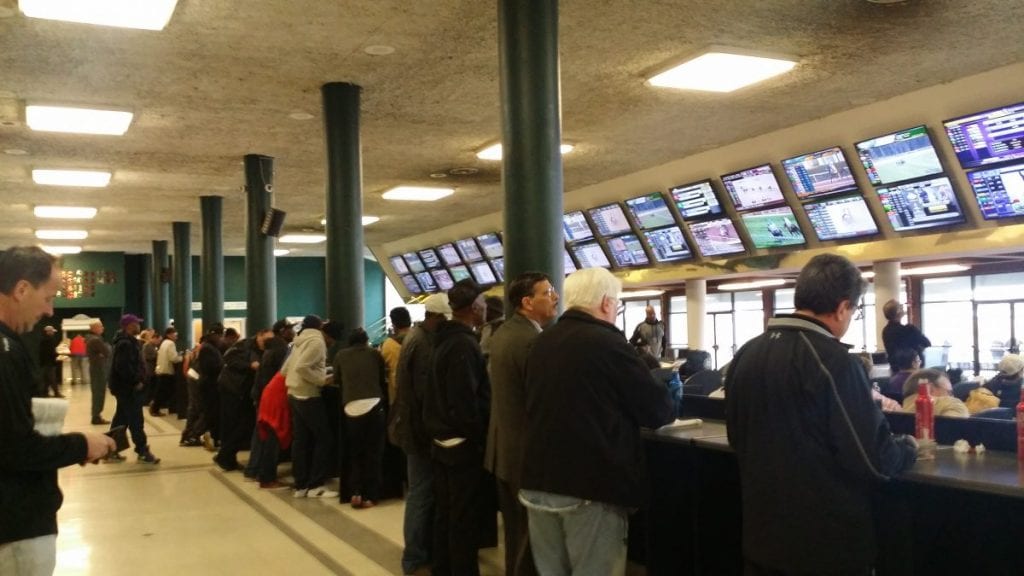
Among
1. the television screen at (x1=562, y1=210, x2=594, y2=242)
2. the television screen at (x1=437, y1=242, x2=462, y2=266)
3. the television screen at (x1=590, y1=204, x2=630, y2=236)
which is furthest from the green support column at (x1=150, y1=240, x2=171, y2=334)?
the television screen at (x1=590, y1=204, x2=630, y2=236)

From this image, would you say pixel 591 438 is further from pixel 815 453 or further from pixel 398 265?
pixel 398 265

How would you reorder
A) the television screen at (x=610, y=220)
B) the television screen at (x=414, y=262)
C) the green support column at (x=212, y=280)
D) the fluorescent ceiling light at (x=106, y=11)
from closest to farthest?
1. the fluorescent ceiling light at (x=106, y=11)
2. the green support column at (x=212, y=280)
3. the television screen at (x=610, y=220)
4. the television screen at (x=414, y=262)

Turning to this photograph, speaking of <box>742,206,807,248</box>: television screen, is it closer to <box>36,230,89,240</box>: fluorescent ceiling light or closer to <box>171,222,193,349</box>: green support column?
<box>171,222,193,349</box>: green support column

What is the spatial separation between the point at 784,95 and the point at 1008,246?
261 cm

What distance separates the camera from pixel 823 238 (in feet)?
34.9

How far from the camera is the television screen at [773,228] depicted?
10867 millimetres

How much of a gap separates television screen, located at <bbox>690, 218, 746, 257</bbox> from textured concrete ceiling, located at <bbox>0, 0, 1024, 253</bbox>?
41.7 inches

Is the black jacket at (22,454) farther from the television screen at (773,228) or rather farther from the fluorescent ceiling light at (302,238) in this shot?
the fluorescent ceiling light at (302,238)

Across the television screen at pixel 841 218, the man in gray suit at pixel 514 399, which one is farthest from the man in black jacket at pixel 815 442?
the television screen at pixel 841 218

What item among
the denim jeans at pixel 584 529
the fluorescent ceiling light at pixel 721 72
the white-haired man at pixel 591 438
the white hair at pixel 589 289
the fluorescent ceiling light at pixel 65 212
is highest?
the fluorescent ceiling light at pixel 721 72

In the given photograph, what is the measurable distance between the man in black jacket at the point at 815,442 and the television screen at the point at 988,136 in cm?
648

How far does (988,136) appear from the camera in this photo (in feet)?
27.3

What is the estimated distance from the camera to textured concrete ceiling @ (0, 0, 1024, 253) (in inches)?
241

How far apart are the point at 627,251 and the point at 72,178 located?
26.4 ft
